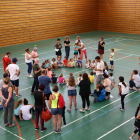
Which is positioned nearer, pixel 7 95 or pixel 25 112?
pixel 7 95

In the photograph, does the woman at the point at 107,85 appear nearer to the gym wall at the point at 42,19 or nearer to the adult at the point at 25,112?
the adult at the point at 25,112

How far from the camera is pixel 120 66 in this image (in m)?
15.1

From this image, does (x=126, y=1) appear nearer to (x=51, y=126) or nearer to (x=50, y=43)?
(x=50, y=43)

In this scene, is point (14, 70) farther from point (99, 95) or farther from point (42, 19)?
point (42, 19)

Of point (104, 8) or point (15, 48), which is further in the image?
point (104, 8)

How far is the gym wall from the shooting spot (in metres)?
22.0

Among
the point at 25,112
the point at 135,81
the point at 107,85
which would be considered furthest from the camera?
the point at 135,81

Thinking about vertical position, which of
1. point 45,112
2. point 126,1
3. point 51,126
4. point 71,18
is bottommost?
point 51,126

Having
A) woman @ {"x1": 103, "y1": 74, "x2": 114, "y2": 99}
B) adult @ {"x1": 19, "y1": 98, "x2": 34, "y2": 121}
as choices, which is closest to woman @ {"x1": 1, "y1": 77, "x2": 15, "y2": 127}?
adult @ {"x1": 19, "y1": 98, "x2": 34, "y2": 121}

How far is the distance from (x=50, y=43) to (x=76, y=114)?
1547cm

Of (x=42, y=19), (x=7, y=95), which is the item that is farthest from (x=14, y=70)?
(x=42, y=19)

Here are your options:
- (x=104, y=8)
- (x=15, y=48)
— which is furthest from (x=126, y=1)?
(x=15, y=48)

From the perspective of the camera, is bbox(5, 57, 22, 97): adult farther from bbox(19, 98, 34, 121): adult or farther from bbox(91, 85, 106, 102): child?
bbox(91, 85, 106, 102): child

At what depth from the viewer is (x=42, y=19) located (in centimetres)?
2488
